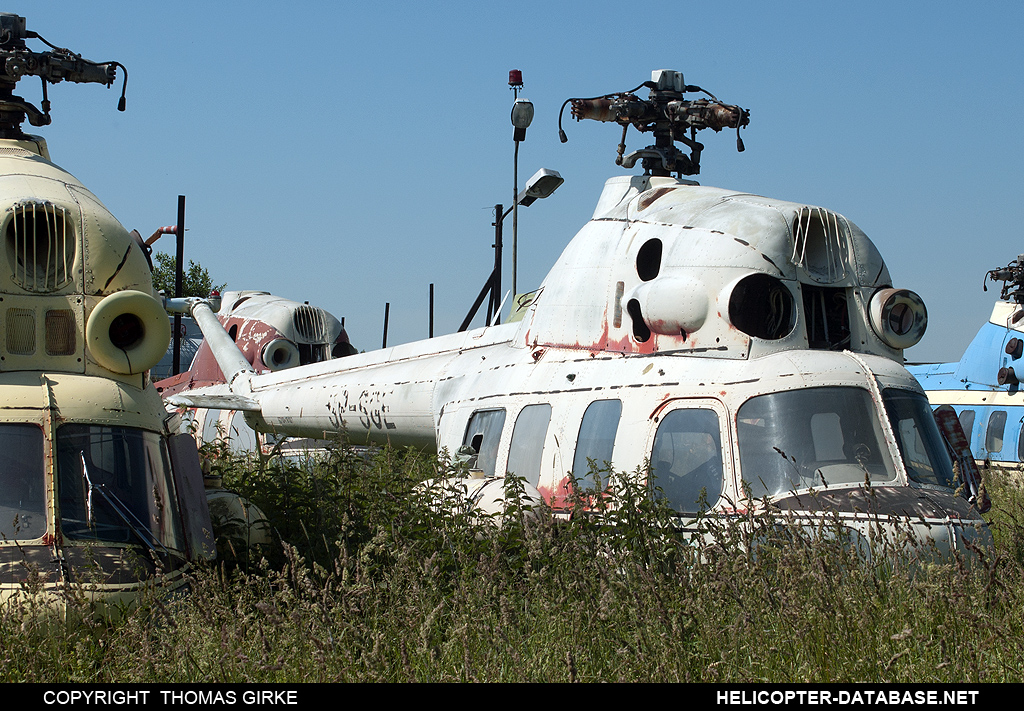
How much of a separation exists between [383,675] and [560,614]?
45.8 inches

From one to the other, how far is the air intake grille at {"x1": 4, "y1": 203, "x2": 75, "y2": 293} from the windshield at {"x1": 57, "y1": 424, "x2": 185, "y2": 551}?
1.10 m

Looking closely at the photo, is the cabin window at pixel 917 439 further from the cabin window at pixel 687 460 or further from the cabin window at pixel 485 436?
the cabin window at pixel 485 436

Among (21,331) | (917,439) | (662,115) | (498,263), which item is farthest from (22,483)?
(498,263)

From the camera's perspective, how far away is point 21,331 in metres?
6.14

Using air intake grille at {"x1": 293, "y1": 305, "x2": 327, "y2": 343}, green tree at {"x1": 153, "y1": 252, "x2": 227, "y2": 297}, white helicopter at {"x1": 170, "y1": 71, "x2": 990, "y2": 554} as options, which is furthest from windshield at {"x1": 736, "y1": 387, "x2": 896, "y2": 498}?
green tree at {"x1": 153, "y1": 252, "x2": 227, "y2": 297}

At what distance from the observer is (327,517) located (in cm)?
768

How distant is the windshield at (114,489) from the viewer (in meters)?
5.61

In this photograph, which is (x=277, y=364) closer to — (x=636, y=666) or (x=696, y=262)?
(x=696, y=262)

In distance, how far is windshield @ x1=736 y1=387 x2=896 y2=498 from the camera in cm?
663

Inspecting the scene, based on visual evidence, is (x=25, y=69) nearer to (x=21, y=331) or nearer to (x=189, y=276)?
(x=21, y=331)

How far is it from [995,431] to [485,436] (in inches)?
436

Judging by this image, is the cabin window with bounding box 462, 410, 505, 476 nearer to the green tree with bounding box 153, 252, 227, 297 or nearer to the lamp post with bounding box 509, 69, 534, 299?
the lamp post with bounding box 509, 69, 534, 299

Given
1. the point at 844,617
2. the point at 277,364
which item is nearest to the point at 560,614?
the point at 844,617

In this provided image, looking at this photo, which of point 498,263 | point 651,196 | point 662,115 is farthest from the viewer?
point 498,263
